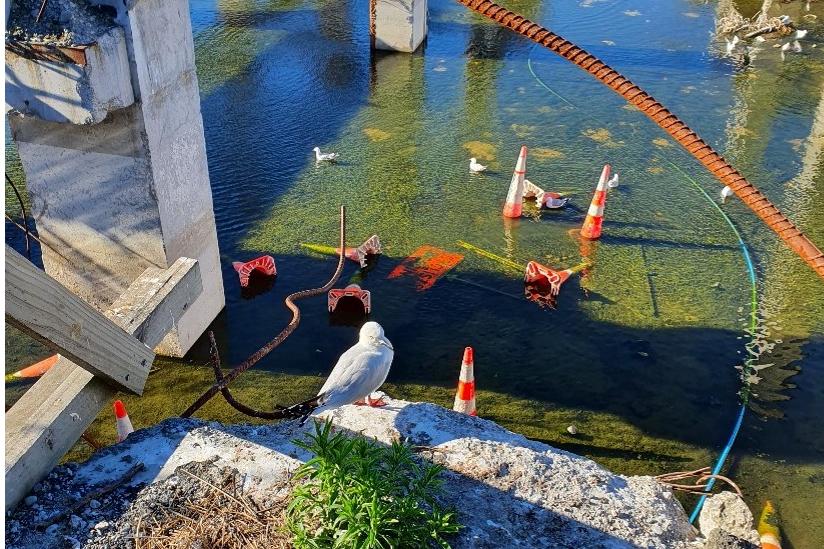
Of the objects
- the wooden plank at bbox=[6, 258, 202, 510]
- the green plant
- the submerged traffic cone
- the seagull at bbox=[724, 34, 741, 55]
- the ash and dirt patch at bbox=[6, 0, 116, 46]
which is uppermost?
the ash and dirt patch at bbox=[6, 0, 116, 46]

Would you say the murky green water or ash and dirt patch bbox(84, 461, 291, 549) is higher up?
ash and dirt patch bbox(84, 461, 291, 549)

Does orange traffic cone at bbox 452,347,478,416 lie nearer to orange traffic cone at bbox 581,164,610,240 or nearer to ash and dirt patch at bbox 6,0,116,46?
orange traffic cone at bbox 581,164,610,240

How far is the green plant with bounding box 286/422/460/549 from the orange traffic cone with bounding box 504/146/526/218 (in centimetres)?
645

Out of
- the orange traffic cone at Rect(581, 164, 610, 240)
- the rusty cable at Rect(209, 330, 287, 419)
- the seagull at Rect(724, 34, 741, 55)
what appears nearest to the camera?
the rusty cable at Rect(209, 330, 287, 419)

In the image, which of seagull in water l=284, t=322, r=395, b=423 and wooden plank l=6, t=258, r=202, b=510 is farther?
seagull in water l=284, t=322, r=395, b=423

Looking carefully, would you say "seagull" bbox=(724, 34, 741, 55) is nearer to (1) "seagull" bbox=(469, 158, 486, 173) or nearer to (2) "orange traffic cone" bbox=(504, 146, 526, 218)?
(1) "seagull" bbox=(469, 158, 486, 173)

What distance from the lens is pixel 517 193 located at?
927 cm

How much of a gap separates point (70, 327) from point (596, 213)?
288 inches

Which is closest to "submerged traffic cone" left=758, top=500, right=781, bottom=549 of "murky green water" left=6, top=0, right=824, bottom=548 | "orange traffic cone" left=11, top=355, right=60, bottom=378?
"murky green water" left=6, top=0, right=824, bottom=548

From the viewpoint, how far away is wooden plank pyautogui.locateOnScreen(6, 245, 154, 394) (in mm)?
2266

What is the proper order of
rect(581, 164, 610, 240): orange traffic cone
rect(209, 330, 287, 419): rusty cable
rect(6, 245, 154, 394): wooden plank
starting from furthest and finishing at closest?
rect(581, 164, 610, 240): orange traffic cone → rect(209, 330, 287, 419): rusty cable → rect(6, 245, 154, 394): wooden plank

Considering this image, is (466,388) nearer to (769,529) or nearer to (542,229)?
(769,529)

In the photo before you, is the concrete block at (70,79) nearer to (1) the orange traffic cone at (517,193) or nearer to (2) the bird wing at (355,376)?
(2) the bird wing at (355,376)

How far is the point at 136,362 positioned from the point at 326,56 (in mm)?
12482
